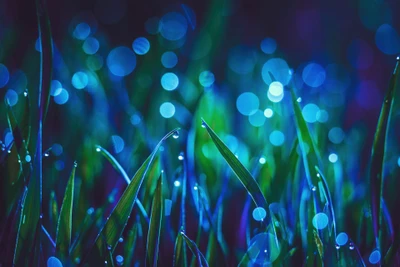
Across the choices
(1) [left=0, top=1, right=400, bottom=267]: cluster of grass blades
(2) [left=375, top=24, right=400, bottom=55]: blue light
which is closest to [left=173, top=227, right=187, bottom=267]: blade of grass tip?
(1) [left=0, top=1, right=400, bottom=267]: cluster of grass blades

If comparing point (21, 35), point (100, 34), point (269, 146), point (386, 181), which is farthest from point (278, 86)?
point (21, 35)

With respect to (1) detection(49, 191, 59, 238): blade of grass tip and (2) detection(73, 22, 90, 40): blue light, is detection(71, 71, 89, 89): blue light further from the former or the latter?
(1) detection(49, 191, 59, 238): blade of grass tip

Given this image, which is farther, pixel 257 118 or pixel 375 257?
pixel 257 118

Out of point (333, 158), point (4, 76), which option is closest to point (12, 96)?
point (4, 76)

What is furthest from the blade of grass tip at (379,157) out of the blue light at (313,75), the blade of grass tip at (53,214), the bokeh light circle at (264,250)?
the blade of grass tip at (53,214)

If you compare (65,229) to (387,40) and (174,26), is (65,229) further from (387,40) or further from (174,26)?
(387,40)

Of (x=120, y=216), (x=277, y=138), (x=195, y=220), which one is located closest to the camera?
(x=120, y=216)

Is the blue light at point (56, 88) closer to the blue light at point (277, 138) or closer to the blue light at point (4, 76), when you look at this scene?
the blue light at point (4, 76)
